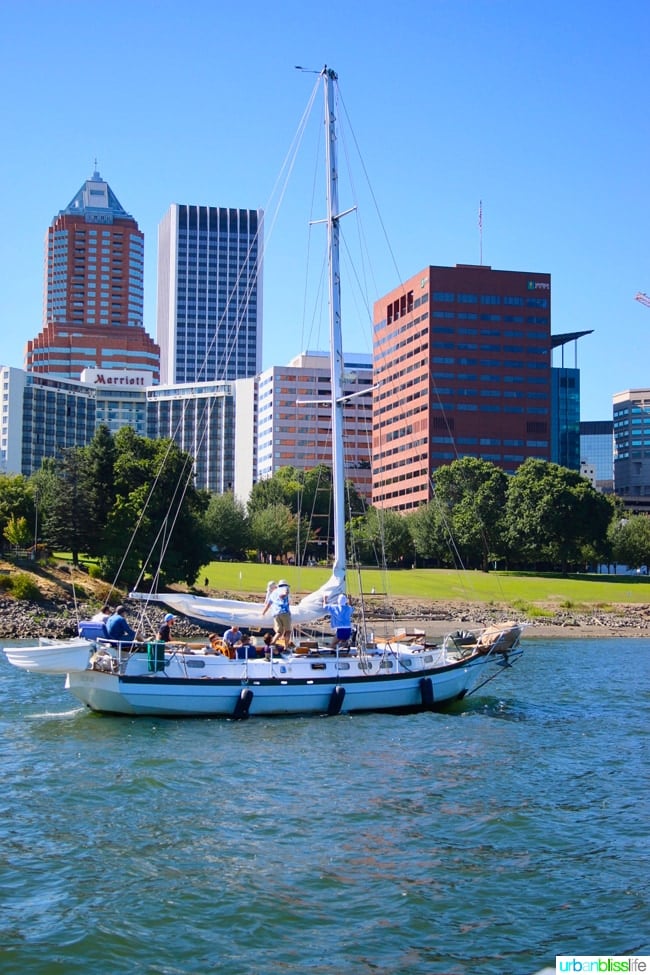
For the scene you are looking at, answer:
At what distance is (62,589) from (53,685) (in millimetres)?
34960

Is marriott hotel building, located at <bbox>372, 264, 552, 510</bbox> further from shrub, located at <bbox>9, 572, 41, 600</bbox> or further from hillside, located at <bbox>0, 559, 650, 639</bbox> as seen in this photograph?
shrub, located at <bbox>9, 572, 41, 600</bbox>

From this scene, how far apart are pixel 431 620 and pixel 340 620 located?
50704mm

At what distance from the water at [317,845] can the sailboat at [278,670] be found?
97 centimetres

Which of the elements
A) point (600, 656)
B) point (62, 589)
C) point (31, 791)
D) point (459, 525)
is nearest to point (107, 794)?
point (31, 791)

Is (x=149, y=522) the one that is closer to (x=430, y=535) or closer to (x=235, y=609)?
(x=235, y=609)

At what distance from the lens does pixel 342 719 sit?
3700cm

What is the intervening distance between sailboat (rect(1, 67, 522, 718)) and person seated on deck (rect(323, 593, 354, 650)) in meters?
0.28

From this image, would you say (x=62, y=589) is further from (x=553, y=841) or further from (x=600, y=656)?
(x=553, y=841)

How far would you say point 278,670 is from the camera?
37.5 metres

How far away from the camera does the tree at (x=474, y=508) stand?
13162cm

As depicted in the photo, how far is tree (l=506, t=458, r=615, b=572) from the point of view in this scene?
416 ft

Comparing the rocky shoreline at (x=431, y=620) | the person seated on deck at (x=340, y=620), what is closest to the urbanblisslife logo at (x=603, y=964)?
the person seated on deck at (x=340, y=620)

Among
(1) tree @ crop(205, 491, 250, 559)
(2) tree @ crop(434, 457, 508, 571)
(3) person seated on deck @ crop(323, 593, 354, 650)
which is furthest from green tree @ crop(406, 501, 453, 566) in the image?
(3) person seated on deck @ crop(323, 593, 354, 650)

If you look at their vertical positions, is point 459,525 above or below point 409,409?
below
